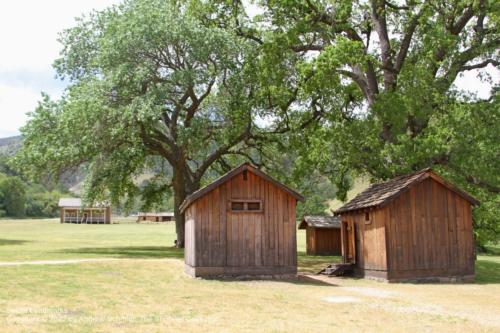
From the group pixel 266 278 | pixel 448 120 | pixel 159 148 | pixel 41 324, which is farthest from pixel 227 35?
pixel 41 324

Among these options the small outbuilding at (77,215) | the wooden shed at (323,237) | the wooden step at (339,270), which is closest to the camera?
the wooden step at (339,270)

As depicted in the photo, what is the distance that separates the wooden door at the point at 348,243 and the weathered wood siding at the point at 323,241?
14288 mm

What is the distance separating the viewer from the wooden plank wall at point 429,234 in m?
25.9

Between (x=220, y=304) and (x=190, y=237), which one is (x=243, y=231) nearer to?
(x=190, y=237)

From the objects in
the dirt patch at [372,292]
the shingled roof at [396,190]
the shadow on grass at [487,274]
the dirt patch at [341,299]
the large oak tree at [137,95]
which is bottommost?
the shadow on grass at [487,274]

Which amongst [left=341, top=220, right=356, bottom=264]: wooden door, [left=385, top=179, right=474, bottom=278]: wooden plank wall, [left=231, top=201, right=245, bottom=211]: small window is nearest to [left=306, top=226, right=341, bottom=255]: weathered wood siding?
[left=341, top=220, right=356, bottom=264]: wooden door

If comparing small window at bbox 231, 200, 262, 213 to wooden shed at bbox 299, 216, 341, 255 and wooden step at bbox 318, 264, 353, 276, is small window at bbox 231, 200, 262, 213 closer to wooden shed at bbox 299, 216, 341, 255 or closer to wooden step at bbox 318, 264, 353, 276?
wooden step at bbox 318, 264, 353, 276

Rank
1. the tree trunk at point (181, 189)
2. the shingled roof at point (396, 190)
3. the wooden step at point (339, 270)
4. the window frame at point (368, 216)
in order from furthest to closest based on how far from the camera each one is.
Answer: the tree trunk at point (181, 189) < the wooden step at point (339, 270) < the window frame at point (368, 216) < the shingled roof at point (396, 190)

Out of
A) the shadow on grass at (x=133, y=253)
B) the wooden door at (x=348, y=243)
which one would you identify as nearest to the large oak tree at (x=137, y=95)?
the shadow on grass at (x=133, y=253)

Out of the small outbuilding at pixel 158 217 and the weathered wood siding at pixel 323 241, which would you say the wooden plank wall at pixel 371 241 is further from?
the small outbuilding at pixel 158 217

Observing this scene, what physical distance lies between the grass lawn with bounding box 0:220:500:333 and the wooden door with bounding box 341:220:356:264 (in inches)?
103

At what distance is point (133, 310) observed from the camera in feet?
52.2

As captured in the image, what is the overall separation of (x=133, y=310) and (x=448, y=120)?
2058 cm

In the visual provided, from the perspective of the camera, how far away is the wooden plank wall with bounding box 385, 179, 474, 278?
25.9 m
